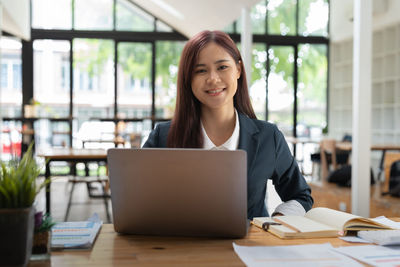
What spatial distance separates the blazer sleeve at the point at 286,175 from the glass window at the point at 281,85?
27.7ft

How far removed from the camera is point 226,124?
199cm

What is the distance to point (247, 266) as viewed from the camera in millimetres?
1082

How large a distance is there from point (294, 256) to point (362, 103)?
3.51 m

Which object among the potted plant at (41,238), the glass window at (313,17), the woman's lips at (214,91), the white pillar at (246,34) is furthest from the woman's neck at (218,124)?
the glass window at (313,17)

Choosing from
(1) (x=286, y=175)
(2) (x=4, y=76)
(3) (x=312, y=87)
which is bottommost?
(1) (x=286, y=175)

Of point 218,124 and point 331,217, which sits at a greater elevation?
point 218,124

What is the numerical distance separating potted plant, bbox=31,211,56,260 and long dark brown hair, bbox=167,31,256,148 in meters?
0.88

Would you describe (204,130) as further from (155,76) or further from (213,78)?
(155,76)

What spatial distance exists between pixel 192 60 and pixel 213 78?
0.11 m

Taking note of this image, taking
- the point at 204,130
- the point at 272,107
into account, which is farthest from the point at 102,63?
the point at 204,130

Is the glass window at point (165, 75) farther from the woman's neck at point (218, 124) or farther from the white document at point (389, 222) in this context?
the white document at point (389, 222)

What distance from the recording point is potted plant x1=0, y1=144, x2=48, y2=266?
99cm

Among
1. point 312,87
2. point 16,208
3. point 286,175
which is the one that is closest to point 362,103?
point 286,175

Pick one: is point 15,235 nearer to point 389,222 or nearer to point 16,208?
point 16,208
